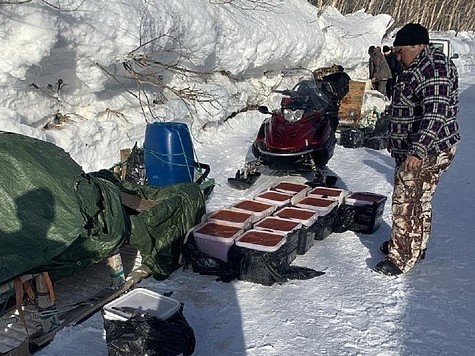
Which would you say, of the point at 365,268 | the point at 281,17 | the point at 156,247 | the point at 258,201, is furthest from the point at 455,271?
the point at 281,17

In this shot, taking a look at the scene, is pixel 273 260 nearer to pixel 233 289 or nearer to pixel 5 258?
pixel 233 289

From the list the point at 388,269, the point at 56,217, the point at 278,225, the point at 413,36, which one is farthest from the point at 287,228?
the point at 56,217

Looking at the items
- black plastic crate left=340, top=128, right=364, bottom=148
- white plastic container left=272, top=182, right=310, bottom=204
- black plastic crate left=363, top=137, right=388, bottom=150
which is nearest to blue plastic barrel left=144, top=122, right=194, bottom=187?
white plastic container left=272, top=182, right=310, bottom=204

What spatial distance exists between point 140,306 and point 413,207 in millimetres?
2312

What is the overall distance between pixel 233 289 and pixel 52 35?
3.38 meters

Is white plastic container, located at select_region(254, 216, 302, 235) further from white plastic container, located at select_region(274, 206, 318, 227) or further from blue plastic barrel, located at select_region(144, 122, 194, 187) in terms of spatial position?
blue plastic barrel, located at select_region(144, 122, 194, 187)

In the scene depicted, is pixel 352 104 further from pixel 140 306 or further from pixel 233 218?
pixel 140 306

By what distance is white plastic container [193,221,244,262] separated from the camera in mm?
4156

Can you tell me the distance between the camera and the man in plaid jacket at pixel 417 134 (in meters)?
3.78

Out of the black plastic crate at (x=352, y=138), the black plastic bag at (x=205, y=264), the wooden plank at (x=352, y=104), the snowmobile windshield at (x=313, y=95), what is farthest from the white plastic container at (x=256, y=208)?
the wooden plank at (x=352, y=104)

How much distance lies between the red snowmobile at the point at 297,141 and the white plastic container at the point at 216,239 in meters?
2.15

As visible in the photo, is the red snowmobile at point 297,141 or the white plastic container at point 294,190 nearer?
the white plastic container at point 294,190

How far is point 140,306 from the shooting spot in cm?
313

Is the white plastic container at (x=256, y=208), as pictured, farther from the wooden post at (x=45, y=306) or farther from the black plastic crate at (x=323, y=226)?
the wooden post at (x=45, y=306)
